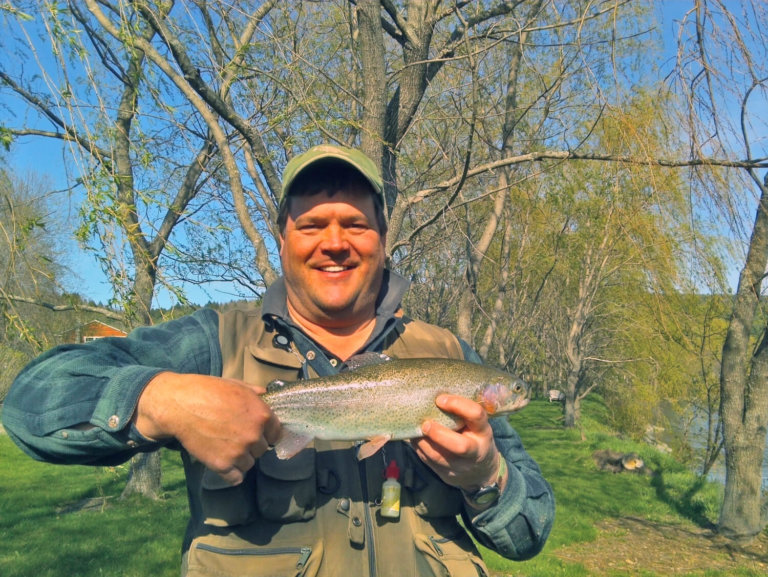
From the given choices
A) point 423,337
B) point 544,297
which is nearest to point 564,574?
point 423,337

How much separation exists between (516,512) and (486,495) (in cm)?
20

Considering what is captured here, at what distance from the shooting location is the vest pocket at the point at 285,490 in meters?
2.33

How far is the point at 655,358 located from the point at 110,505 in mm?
19922

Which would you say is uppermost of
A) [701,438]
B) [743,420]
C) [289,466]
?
[289,466]

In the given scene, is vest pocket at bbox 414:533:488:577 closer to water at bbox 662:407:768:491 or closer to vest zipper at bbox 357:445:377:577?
vest zipper at bbox 357:445:377:577

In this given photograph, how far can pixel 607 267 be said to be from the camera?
71.6 ft

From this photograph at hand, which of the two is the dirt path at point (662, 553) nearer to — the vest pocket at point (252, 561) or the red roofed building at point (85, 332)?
the red roofed building at point (85, 332)

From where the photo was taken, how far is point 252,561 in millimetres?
2264

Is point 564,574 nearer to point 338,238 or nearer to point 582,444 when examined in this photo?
point 338,238

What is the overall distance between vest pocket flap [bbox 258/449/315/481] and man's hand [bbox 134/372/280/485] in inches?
19.2

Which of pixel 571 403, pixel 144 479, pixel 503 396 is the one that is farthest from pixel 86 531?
pixel 571 403

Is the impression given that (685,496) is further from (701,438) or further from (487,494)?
(487,494)

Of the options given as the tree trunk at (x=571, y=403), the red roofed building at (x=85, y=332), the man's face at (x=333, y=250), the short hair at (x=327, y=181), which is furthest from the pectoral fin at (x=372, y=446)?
the tree trunk at (x=571, y=403)

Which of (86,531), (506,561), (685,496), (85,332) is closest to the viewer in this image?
(506,561)
